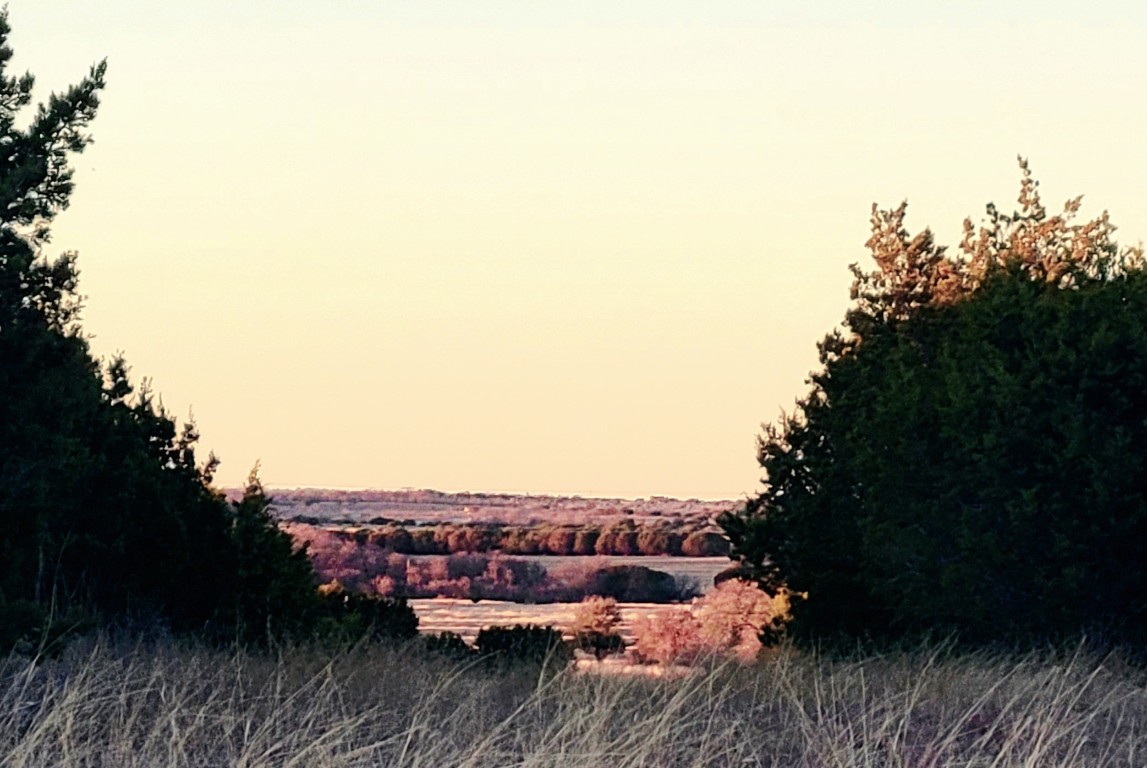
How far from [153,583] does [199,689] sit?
1701 centimetres

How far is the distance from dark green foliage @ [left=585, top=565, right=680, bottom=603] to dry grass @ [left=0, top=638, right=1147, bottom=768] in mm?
39680

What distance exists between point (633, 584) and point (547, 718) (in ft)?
155

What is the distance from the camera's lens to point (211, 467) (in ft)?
100

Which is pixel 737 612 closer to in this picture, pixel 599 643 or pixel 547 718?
pixel 599 643

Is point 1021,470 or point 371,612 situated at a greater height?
point 1021,470

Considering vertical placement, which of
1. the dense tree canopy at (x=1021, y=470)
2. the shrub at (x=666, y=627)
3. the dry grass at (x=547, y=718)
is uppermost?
the dense tree canopy at (x=1021, y=470)

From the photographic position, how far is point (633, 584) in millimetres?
57531

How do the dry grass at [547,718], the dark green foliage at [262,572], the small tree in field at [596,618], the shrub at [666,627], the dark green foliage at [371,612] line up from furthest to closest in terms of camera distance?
the shrub at [666,627], the small tree in field at [596,618], the dark green foliage at [371,612], the dark green foliage at [262,572], the dry grass at [547,718]

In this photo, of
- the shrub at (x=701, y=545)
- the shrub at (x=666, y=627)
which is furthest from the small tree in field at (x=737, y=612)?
the shrub at (x=701, y=545)

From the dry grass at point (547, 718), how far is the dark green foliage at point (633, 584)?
3968 cm

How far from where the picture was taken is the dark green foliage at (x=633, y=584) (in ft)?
183

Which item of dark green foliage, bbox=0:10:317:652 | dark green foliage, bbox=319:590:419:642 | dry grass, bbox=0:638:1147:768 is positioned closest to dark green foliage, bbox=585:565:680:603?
dark green foliage, bbox=319:590:419:642

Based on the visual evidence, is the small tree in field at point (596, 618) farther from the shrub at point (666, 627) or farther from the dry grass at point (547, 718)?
the dry grass at point (547, 718)

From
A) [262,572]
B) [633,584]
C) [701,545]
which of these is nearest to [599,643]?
[262,572]
